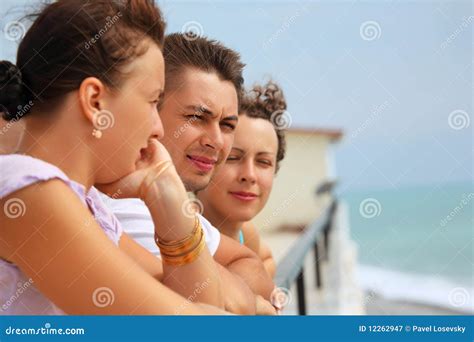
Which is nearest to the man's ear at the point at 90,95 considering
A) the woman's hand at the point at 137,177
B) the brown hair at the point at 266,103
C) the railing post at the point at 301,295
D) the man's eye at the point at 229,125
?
the woman's hand at the point at 137,177

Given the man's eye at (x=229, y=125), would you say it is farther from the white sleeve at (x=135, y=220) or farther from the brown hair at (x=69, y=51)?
the brown hair at (x=69, y=51)

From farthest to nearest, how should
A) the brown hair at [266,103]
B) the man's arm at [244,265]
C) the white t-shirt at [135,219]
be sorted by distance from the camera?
the brown hair at [266,103] → the man's arm at [244,265] → the white t-shirt at [135,219]

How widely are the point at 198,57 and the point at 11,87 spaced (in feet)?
1.70

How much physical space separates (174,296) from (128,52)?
36cm

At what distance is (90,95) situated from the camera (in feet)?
3.01

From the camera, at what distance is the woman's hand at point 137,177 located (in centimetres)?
101

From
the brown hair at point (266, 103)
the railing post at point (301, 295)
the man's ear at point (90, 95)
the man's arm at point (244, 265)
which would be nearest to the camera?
the man's ear at point (90, 95)

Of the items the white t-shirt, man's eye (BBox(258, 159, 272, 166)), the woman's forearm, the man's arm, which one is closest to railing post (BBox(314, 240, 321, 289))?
man's eye (BBox(258, 159, 272, 166))

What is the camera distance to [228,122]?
142 centimetres

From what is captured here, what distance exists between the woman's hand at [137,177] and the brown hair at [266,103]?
0.55 metres

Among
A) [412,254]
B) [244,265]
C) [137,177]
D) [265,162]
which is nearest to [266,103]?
[265,162]

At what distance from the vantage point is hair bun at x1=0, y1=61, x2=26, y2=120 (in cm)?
95

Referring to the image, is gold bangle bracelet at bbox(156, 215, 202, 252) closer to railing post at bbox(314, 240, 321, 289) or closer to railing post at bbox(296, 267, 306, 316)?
railing post at bbox(296, 267, 306, 316)
